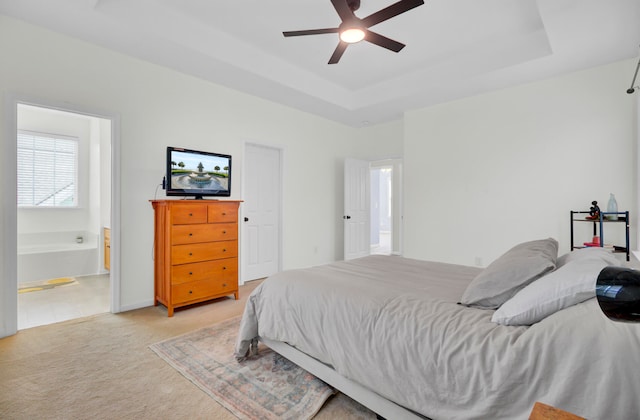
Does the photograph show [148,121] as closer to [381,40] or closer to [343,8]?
[343,8]

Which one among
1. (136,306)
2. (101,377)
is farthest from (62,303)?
(101,377)

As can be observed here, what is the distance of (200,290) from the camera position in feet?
10.6

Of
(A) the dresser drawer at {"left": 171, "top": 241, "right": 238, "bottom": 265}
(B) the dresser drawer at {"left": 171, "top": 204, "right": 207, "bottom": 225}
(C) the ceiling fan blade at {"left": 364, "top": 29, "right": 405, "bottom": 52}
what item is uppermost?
(C) the ceiling fan blade at {"left": 364, "top": 29, "right": 405, "bottom": 52}

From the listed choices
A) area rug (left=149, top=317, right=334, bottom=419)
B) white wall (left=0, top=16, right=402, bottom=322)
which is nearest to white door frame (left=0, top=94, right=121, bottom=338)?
white wall (left=0, top=16, right=402, bottom=322)

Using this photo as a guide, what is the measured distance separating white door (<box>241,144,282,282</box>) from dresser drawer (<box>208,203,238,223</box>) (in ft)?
2.64

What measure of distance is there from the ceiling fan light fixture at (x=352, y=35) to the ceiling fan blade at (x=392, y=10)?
0.28 feet

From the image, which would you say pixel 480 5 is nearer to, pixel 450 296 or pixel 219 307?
pixel 450 296

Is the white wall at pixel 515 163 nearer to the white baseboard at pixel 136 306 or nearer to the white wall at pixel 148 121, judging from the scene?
the white wall at pixel 148 121

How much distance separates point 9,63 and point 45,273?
3.01m

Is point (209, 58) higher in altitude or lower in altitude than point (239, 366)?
higher

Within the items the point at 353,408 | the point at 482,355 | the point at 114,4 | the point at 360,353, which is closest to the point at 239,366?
the point at 353,408

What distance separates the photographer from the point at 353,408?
1.67m

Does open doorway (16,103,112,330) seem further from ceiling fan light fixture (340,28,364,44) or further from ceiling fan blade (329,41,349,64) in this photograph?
ceiling fan light fixture (340,28,364,44)

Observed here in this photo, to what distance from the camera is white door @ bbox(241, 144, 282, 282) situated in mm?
4410
